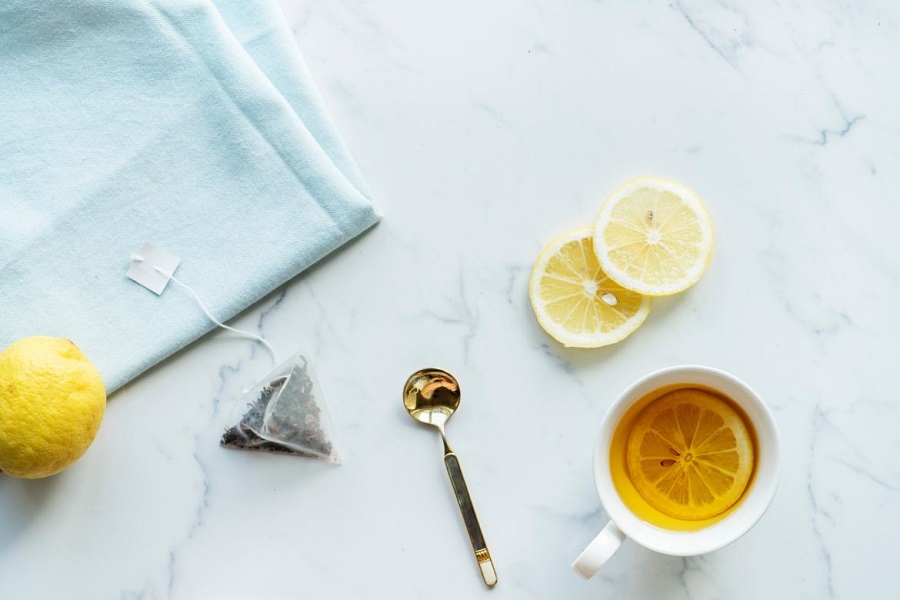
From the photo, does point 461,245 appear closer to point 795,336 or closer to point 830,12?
point 795,336

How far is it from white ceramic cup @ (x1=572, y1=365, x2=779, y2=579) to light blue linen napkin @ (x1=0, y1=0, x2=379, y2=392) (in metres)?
0.38

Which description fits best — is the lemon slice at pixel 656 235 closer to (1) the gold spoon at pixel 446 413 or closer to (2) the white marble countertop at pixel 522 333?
(2) the white marble countertop at pixel 522 333

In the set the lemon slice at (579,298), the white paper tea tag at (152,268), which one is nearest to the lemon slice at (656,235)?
the lemon slice at (579,298)

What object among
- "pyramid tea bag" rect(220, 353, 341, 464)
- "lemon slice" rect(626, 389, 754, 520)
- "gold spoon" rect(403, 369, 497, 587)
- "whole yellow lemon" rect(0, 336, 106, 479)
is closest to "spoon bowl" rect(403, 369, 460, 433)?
"gold spoon" rect(403, 369, 497, 587)

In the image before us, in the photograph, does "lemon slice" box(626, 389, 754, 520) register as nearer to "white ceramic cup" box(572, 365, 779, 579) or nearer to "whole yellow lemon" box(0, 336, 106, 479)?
"white ceramic cup" box(572, 365, 779, 579)

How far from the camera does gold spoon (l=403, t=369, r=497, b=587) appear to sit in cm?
95

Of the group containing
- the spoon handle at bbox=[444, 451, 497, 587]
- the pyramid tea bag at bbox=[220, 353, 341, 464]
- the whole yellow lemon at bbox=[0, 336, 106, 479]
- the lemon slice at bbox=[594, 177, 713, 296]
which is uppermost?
the lemon slice at bbox=[594, 177, 713, 296]

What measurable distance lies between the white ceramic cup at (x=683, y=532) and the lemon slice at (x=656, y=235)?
124 millimetres

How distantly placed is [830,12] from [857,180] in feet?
0.70

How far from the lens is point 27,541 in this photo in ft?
3.16

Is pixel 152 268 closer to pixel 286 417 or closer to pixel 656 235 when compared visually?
pixel 286 417

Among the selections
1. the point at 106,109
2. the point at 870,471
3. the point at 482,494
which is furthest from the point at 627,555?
the point at 106,109

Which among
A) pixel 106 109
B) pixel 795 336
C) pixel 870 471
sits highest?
pixel 106 109

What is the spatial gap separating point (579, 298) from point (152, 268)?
507 millimetres
